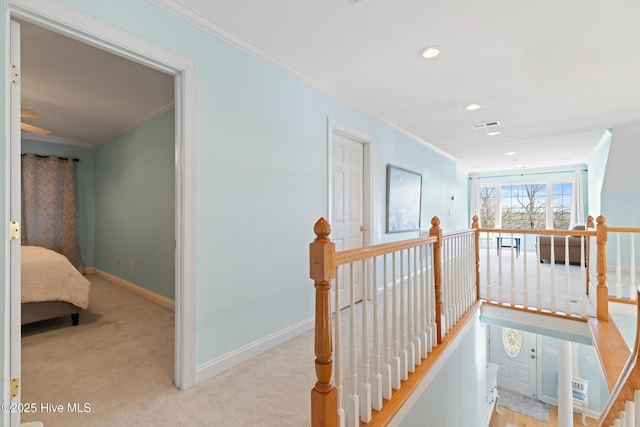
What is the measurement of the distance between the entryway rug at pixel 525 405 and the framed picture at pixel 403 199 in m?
5.22

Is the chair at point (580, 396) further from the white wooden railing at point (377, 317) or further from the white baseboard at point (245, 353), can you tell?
the white baseboard at point (245, 353)

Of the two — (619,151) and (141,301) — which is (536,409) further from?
(141,301)

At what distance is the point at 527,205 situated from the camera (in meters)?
8.73

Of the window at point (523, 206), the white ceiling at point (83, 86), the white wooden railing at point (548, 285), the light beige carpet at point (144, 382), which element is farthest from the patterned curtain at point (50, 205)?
the window at point (523, 206)

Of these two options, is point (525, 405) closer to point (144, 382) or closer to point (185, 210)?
point (144, 382)

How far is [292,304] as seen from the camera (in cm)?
262

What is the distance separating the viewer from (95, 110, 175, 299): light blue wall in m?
3.51

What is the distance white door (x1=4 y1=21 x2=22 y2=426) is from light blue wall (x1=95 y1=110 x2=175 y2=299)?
2.00 metres

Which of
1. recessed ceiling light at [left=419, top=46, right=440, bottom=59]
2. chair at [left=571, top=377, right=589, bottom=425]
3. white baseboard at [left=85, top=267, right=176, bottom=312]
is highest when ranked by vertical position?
recessed ceiling light at [left=419, top=46, right=440, bottom=59]

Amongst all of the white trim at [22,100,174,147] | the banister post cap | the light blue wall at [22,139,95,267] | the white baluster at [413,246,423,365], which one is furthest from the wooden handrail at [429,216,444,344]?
the light blue wall at [22,139,95,267]

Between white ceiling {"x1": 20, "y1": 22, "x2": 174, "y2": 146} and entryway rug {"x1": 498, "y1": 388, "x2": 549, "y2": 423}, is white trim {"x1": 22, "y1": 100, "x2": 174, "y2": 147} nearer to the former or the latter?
white ceiling {"x1": 20, "y1": 22, "x2": 174, "y2": 146}

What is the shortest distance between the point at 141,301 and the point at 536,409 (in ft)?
27.3

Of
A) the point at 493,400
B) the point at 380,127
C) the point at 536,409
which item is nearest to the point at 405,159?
the point at 380,127

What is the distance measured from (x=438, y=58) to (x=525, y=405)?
802cm
